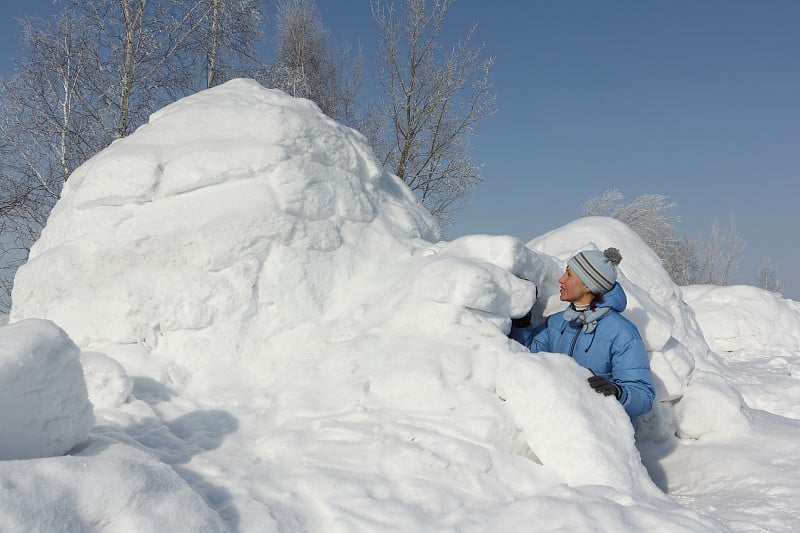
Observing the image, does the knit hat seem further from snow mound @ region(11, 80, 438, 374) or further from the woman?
snow mound @ region(11, 80, 438, 374)

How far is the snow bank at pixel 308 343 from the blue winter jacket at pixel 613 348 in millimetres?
356

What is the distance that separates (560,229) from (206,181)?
412cm

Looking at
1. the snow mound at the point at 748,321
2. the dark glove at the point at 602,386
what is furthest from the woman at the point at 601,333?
the snow mound at the point at 748,321

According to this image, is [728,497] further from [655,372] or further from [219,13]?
[219,13]

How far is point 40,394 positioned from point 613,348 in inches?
110

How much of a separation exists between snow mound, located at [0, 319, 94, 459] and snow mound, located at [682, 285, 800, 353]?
756 cm

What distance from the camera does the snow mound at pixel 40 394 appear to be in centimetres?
163

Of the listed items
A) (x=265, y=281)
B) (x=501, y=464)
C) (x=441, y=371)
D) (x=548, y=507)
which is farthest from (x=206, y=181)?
(x=548, y=507)

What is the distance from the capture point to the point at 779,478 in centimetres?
262

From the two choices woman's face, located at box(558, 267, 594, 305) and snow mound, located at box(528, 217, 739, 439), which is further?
snow mound, located at box(528, 217, 739, 439)

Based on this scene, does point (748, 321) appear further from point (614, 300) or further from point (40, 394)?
point (40, 394)

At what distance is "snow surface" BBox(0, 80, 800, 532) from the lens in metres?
1.96

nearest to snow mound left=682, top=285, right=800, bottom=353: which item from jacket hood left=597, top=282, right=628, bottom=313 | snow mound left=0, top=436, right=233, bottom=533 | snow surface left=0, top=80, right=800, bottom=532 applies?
snow surface left=0, top=80, right=800, bottom=532

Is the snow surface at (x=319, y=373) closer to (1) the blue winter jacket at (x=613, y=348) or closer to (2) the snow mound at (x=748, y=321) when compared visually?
(1) the blue winter jacket at (x=613, y=348)
